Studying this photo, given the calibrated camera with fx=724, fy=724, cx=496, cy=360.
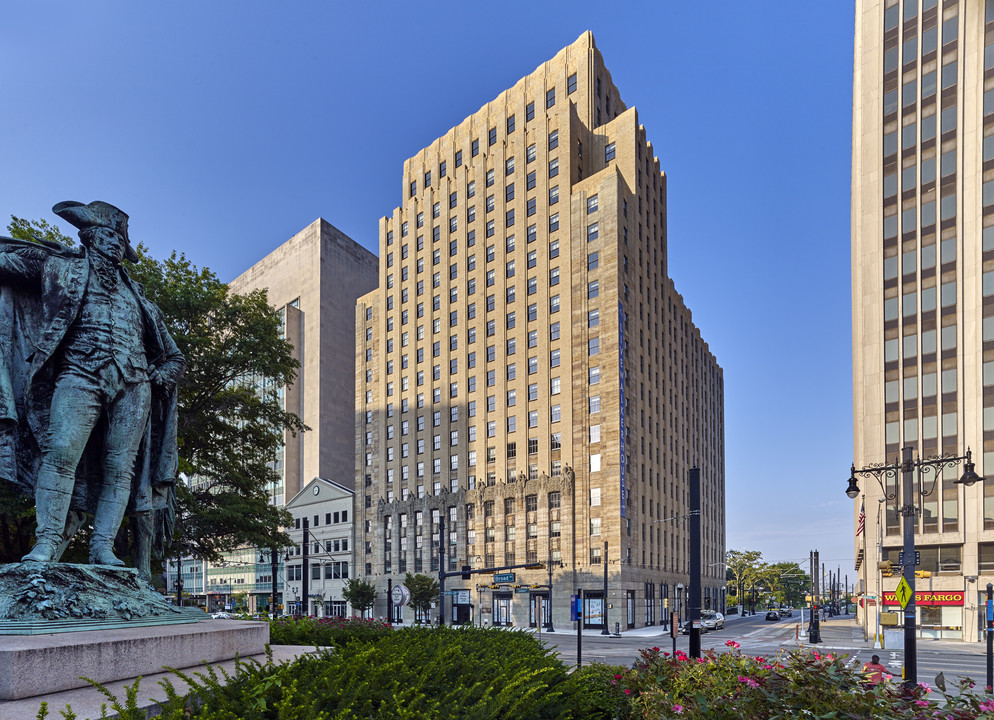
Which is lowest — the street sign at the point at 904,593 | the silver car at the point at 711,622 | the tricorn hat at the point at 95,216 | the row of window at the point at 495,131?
the silver car at the point at 711,622

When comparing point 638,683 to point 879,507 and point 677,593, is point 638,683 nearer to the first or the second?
point 879,507

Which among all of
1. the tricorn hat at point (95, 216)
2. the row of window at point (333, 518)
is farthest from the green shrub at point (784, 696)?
the row of window at point (333, 518)

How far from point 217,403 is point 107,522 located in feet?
76.2

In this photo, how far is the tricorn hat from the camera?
8148 mm

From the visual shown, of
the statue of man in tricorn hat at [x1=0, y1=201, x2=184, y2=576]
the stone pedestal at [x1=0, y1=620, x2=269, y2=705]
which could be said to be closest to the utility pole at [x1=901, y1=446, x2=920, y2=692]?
the stone pedestal at [x1=0, y1=620, x2=269, y2=705]

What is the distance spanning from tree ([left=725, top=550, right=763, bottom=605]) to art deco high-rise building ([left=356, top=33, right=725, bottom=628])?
5557 cm

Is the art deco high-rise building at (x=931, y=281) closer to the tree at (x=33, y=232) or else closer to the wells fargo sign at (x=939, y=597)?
the wells fargo sign at (x=939, y=597)

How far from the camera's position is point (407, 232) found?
292 ft

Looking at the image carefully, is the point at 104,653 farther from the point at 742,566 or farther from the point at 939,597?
the point at 742,566

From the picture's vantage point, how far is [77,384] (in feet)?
24.7

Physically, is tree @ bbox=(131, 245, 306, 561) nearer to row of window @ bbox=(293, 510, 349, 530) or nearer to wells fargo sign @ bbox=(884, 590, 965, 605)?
wells fargo sign @ bbox=(884, 590, 965, 605)

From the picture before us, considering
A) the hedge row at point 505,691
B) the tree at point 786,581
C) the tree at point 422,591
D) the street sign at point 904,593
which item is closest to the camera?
the hedge row at point 505,691

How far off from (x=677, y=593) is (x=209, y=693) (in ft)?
282

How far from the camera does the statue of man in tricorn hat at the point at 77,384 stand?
7.38 meters
